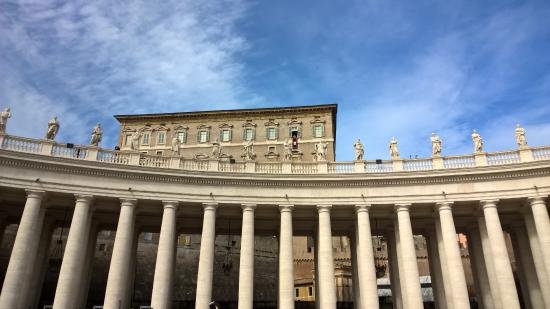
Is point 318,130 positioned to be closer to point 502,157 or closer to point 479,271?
point 479,271

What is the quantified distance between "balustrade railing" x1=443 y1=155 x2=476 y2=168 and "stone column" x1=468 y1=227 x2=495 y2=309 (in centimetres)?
724

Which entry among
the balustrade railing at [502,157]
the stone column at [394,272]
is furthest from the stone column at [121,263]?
the balustrade railing at [502,157]

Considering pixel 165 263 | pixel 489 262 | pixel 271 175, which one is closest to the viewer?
pixel 165 263

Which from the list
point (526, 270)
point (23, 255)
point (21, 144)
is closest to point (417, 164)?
point (526, 270)

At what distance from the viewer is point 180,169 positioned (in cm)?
3488

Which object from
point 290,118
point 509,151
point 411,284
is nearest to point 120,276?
point 411,284

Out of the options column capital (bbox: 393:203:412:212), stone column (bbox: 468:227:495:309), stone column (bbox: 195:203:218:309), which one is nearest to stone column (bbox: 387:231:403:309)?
column capital (bbox: 393:203:412:212)

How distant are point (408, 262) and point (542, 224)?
10.1 m

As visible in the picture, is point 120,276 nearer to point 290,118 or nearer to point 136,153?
point 136,153

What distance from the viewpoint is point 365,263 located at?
Result: 33344 millimetres

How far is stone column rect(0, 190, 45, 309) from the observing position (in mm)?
28906

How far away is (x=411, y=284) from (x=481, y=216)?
8797mm

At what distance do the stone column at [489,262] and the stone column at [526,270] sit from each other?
3686 mm

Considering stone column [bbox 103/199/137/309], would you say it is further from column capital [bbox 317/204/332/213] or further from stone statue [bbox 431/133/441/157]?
stone statue [bbox 431/133/441/157]
